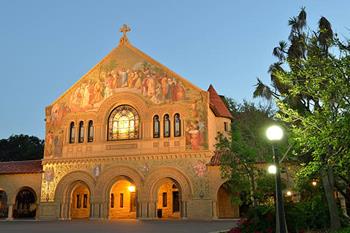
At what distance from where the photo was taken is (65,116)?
31.0 meters

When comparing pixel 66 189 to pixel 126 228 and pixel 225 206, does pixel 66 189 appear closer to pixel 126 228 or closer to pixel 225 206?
pixel 126 228

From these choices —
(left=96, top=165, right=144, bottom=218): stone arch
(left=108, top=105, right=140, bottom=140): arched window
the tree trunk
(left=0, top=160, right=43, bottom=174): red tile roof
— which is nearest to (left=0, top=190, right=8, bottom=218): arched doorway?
(left=0, top=160, right=43, bottom=174): red tile roof

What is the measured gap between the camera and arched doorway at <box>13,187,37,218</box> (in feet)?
115

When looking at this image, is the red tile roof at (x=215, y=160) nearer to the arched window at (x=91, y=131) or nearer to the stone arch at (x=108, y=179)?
the stone arch at (x=108, y=179)

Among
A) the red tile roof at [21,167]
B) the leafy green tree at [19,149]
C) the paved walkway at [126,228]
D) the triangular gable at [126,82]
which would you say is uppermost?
the triangular gable at [126,82]

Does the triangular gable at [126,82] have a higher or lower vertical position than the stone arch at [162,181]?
higher

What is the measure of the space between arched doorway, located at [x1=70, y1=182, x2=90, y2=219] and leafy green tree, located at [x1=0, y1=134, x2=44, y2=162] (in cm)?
2149

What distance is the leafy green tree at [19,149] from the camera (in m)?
53.0

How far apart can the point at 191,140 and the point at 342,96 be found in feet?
56.0

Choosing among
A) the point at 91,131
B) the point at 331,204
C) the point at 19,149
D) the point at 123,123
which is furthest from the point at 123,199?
the point at 19,149

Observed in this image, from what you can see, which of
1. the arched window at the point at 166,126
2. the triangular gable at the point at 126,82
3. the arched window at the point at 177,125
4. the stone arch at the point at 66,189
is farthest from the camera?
the stone arch at the point at 66,189

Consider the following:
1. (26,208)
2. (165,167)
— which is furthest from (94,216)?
(26,208)

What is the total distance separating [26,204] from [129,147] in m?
14.7

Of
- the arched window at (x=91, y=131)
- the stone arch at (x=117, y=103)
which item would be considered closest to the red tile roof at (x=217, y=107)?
the stone arch at (x=117, y=103)
